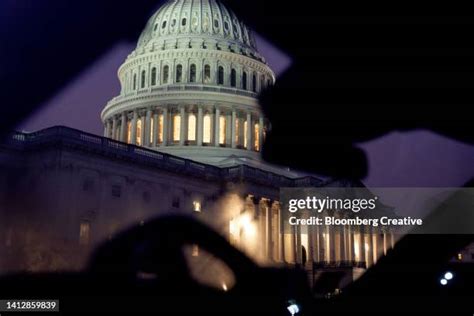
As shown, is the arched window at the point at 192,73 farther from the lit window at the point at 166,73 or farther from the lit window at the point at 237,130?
the lit window at the point at 237,130

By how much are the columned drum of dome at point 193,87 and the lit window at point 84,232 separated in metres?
13.7

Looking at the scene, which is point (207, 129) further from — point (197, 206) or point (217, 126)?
point (197, 206)

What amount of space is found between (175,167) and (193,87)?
13152 millimetres

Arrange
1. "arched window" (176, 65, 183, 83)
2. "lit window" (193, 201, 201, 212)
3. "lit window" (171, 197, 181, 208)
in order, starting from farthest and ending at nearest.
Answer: "arched window" (176, 65, 183, 83)
"lit window" (193, 201, 201, 212)
"lit window" (171, 197, 181, 208)

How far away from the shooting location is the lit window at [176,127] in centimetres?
4186

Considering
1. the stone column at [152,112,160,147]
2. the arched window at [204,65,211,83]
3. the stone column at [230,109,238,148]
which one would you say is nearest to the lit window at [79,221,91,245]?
the stone column at [152,112,160,147]

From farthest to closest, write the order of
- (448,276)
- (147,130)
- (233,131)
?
(233,131) → (147,130) → (448,276)

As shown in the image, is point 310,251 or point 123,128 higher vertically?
point 123,128

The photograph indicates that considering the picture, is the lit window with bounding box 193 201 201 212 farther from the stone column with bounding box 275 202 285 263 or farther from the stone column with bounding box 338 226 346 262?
the stone column with bounding box 338 226 346 262

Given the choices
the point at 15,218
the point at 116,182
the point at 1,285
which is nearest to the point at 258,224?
the point at 116,182

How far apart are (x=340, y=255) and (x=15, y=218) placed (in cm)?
1766

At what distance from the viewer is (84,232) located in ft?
85.7

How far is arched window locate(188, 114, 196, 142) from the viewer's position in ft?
138

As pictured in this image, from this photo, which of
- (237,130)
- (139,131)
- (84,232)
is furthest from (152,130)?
(84,232)
